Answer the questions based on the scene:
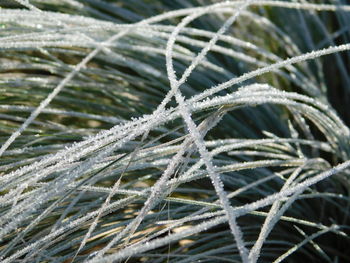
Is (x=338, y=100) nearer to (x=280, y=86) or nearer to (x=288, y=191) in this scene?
(x=280, y=86)

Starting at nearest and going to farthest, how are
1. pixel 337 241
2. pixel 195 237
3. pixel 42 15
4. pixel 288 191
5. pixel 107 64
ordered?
pixel 288 191 < pixel 42 15 < pixel 195 237 < pixel 337 241 < pixel 107 64

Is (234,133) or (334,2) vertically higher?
(334,2)

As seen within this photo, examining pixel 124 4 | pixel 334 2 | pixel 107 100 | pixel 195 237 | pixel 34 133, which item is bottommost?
pixel 195 237

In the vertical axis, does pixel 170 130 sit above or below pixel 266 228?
above

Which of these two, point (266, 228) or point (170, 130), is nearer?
point (266, 228)

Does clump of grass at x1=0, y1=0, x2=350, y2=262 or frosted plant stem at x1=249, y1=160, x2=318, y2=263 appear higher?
clump of grass at x1=0, y1=0, x2=350, y2=262

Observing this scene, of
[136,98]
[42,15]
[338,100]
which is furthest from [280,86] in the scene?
[42,15]

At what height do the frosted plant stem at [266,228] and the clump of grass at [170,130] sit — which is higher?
the clump of grass at [170,130]

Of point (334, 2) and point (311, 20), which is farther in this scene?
point (311, 20)
